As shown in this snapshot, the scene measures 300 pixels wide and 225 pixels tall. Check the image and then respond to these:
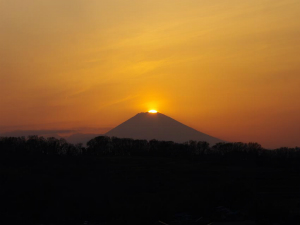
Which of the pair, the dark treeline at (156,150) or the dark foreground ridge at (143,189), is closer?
the dark foreground ridge at (143,189)

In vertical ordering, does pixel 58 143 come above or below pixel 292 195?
above

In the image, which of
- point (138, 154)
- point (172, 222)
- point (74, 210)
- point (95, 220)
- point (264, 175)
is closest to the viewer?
point (172, 222)

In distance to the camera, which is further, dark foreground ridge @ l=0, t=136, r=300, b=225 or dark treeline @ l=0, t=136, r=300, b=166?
dark treeline @ l=0, t=136, r=300, b=166

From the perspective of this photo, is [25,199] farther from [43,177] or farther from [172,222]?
[172,222]

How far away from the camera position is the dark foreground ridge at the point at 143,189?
16.8 metres

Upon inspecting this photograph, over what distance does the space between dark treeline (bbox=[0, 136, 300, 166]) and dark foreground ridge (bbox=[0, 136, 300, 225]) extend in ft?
0.59

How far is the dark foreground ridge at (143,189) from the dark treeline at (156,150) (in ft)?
0.59

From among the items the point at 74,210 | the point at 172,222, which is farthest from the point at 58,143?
the point at 172,222

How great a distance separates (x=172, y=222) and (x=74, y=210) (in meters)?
4.89

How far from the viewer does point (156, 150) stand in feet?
132

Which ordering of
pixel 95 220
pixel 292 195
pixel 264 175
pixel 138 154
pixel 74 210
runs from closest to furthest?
1. pixel 95 220
2. pixel 74 210
3. pixel 292 195
4. pixel 264 175
5. pixel 138 154

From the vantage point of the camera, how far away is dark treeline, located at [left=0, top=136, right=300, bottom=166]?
3319cm

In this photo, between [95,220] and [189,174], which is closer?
[95,220]

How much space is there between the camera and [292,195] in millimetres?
21828
